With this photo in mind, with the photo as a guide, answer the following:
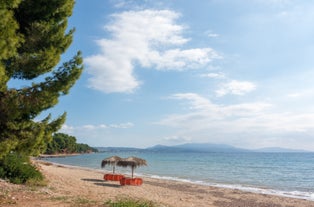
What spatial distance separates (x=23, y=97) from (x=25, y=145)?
121 centimetres

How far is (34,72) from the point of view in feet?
28.7

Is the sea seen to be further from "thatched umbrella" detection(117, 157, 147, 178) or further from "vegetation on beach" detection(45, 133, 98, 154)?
"vegetation on beach" detection(45, 133, 98, 154)

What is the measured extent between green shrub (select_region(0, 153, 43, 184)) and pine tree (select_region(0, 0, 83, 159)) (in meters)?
6.01

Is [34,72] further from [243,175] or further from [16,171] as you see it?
[243,175]

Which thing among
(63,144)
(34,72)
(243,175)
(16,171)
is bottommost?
(243,175)

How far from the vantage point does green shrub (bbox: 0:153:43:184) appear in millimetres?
14508

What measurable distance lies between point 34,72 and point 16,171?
25.3 ft

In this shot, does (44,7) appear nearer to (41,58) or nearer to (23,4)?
(23,4)

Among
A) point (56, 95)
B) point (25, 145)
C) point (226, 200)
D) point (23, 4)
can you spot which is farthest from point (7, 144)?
point (226, 200)

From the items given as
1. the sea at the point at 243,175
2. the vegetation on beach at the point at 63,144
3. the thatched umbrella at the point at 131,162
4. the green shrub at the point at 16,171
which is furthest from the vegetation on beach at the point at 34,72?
the vegetation on beach at the point at 63,144

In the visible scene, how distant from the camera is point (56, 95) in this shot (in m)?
8.96

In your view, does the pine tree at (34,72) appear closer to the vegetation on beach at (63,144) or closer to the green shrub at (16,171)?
the green shrub at (16,171)

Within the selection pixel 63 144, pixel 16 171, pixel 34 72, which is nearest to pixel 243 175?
pixel 16 171

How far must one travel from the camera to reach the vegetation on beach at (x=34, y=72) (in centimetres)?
845
